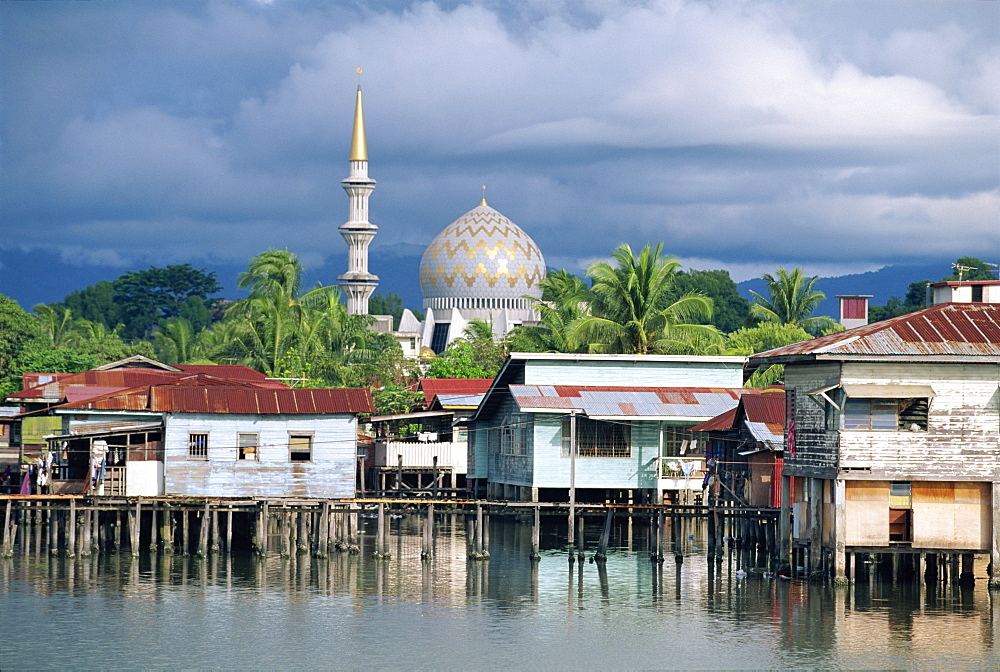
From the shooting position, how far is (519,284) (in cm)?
12725

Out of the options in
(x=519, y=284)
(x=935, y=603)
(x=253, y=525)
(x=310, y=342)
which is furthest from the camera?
(x=519, y=284)

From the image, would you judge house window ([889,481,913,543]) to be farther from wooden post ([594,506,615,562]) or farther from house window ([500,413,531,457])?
house window ([500,413,531,457])

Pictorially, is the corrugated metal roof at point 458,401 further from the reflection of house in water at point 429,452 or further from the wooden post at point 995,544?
the wooden post at point 995,544

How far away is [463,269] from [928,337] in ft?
301

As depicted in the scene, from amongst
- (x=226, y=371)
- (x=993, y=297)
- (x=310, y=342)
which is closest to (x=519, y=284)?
(x=310, y=342)

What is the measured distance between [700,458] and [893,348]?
14.1 m

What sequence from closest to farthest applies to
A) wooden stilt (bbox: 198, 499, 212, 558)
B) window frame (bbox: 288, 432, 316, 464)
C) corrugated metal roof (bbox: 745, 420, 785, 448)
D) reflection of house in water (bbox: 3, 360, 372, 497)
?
corrugated metal roof (bbox: 745, 420, 785, 448), wooden stilt (bbox: 198, 499, 212, 558), reflection of house in water (bbox: 3, 360, 372, 497), window frame (bbox: 288, 432, 316, 464)

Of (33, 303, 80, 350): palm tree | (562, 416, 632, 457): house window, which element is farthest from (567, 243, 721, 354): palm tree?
(33, 303, 80, 350): palm tree

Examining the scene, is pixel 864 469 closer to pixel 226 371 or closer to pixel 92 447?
pixel 92 447

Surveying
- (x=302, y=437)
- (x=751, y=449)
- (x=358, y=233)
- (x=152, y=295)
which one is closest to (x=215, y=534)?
(x=302, y=437)

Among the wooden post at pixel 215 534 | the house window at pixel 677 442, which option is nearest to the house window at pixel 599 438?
the house window at pixel 677 442

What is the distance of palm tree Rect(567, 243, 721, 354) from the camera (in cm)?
5925

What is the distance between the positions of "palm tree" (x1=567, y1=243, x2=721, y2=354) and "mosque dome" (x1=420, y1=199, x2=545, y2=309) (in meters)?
64.9

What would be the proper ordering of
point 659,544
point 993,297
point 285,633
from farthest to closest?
point 659,544, point 993,297, point 285,633
